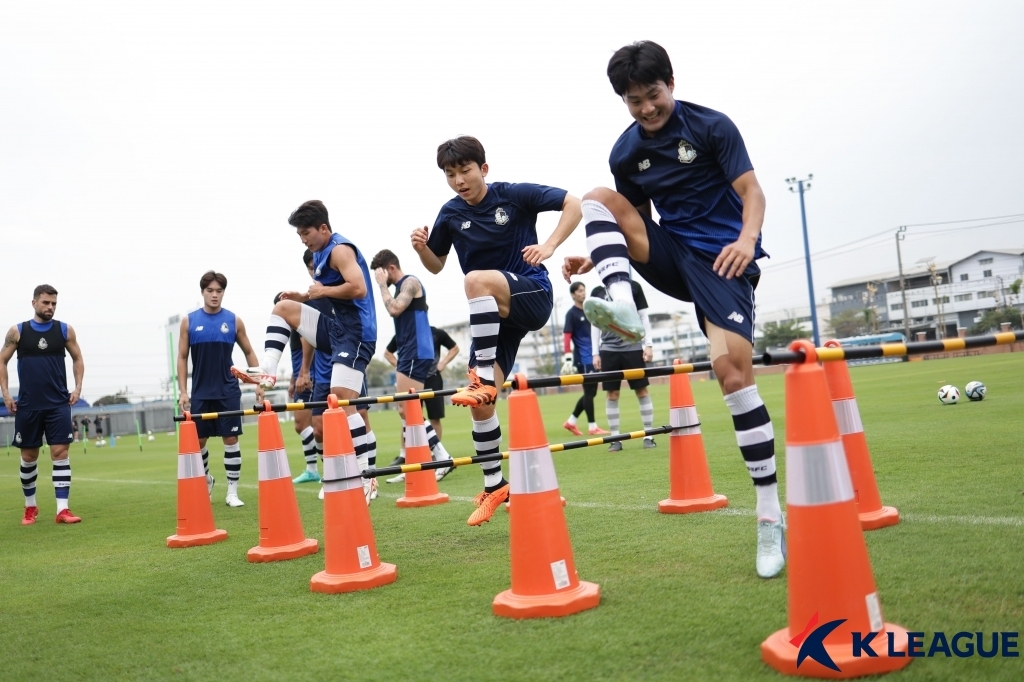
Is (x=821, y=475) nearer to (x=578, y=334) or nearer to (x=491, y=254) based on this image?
(x=491, y=254)

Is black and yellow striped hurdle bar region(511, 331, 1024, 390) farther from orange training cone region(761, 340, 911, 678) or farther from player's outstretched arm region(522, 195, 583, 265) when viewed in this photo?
player's outstretched arm region(522, 195, 583, 265)

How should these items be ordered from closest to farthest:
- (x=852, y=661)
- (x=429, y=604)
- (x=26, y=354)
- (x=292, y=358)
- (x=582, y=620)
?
(x=852, y=661)
(x=582, y=620)
(x=429, y=604)
(x=26, y=354)
(x=292, y=358)

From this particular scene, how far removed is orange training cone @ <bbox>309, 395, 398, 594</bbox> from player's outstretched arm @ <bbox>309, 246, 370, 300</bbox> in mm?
2335

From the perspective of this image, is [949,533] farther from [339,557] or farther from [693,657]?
[339,557]

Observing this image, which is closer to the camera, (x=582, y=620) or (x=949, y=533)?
(x=582, y=620)

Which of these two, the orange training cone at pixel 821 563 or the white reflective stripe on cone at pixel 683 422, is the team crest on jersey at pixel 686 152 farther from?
the white reflective stripe on cone at pixel 683 422

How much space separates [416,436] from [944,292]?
6026 centimetres

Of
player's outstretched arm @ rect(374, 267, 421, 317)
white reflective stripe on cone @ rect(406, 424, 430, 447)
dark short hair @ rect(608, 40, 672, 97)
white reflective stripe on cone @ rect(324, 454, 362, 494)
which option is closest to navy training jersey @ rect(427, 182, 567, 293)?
dark short hair @ rect(608, 40, 672, 97)

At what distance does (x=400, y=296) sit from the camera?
30.0 ft

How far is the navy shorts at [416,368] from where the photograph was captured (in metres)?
9.30

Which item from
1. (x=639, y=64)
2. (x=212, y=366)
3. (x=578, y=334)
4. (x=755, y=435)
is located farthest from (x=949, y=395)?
(x=639, y=64)

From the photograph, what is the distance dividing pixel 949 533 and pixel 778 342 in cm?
6222

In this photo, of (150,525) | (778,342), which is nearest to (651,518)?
(150,525)

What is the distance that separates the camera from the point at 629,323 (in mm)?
3328
